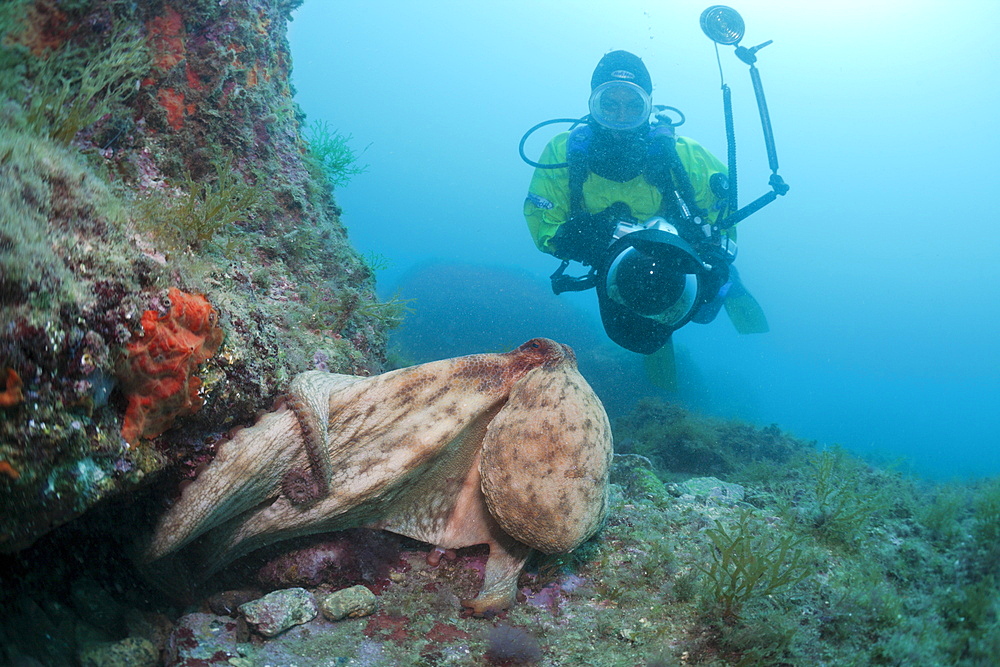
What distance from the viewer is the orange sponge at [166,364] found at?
1618 mm

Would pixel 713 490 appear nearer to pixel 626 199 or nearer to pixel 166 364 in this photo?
pixel 626 199

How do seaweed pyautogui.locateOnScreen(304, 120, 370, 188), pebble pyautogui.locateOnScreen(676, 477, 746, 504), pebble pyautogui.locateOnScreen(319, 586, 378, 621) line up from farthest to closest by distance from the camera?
1. seaweed pyautogui.locateOnScreen(304, 120, 370, 188)
2. pebble pyautogui.locateOnScreen(676, 477, 746, 504)
3. pebble pyautogui.locateOnScreen(319, 586, 378, 621)

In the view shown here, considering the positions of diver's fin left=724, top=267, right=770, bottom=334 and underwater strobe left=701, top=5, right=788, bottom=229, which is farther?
diver's fin left=724, top=267, right=770, bottom=334

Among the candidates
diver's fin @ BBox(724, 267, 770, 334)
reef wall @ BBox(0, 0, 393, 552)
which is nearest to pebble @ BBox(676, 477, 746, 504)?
reef wall @ BBox(0, 0, 393, 552)

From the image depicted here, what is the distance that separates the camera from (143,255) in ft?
5.49

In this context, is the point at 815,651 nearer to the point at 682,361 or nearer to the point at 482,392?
the point at 482,392

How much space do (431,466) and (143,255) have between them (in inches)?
75.1

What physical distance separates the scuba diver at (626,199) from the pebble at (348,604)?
509 centimetres

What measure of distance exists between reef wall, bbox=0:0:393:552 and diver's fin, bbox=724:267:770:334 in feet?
30.7

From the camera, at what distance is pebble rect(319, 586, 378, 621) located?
8.86 ft

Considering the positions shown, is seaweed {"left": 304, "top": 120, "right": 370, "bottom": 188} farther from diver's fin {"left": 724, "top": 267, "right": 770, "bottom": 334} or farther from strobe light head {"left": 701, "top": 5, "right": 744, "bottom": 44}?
diver's fin {"left": 724, "top": 267, "right": 770, "bottom": 334}

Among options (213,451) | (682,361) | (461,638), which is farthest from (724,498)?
(682,361)

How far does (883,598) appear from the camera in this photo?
2658 mm

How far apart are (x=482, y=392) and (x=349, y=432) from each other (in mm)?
858
